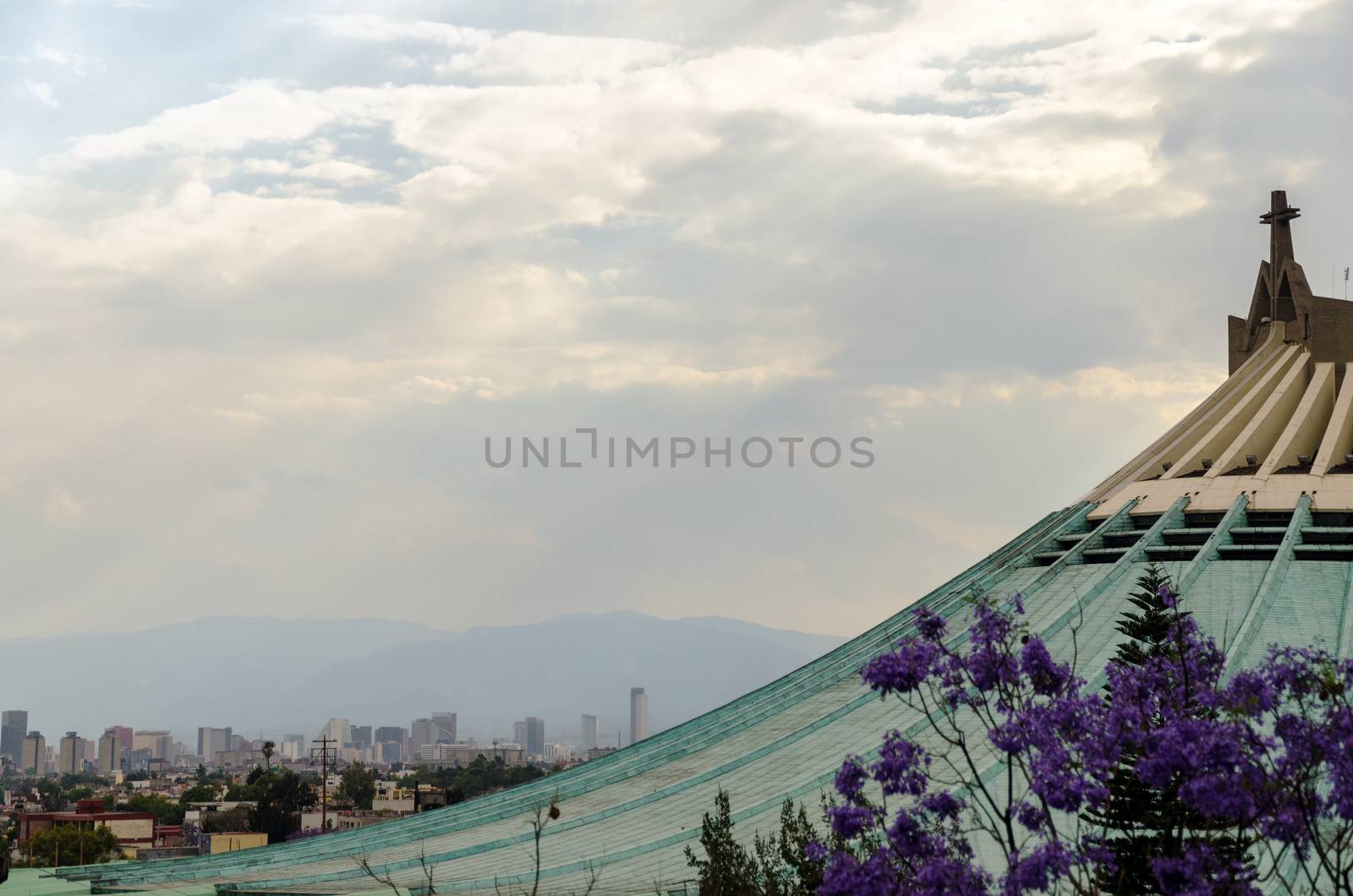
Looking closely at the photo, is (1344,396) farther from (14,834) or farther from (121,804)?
(121,804)

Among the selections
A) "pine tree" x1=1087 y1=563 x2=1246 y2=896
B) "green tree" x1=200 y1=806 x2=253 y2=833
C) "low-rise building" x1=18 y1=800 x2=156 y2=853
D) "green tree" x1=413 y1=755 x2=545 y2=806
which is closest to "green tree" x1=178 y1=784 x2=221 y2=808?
"green tree" x1=413 y1=755 x2=545 y2=806

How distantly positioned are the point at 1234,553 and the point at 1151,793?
10.3m

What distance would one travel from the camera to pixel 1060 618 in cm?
2089

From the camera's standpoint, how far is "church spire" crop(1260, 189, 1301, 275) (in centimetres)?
3147

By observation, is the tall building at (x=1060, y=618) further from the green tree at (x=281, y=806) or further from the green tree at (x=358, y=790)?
the green tree at (x=358, y=790)

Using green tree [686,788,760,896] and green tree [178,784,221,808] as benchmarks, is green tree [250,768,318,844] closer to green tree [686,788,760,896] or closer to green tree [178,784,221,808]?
green tree [178,784,221,808]

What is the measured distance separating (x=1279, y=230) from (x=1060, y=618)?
48.8 ft

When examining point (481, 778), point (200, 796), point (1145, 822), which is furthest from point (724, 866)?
point (481, 778)

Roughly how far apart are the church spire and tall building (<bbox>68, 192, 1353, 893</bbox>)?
2223mm

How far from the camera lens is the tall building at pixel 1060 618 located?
1814cm

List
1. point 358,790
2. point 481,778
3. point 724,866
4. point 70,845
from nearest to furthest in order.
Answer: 1. point 724,866
2. point 70,845
3. point 358,790
4. point 481,778

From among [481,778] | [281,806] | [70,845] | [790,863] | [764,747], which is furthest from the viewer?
[481,778]

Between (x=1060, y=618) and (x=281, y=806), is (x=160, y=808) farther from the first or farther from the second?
(x=1060, y=618)

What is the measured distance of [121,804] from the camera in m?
82.1
